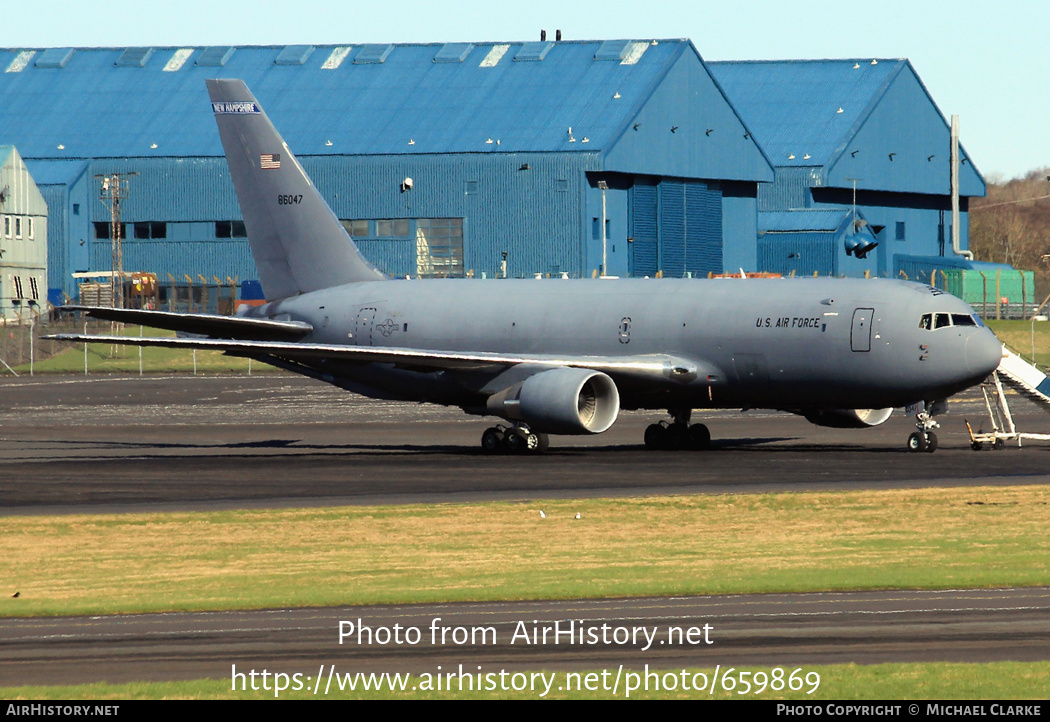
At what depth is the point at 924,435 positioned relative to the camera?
4153 centimetres

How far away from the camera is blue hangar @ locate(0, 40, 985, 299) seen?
106250mm

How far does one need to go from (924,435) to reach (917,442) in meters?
0.25

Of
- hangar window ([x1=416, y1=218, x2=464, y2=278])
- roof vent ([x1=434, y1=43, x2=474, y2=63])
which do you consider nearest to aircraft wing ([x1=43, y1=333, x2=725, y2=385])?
hangar window ([x1=416, y1=218, x2=464, y2=278])

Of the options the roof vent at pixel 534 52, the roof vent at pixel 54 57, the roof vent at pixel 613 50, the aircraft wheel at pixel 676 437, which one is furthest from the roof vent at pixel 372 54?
the aircraft wheel at pixel 676 437

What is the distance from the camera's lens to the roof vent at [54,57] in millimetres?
120438

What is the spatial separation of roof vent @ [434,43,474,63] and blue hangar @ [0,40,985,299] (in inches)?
6.0

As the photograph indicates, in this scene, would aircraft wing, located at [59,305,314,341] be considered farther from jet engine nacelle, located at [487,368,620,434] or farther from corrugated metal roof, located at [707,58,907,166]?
corrugated metal roof, located at [707,58,907,166]

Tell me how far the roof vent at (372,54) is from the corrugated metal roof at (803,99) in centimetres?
3128

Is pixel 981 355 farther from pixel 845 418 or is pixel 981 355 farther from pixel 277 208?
pixel 277 208

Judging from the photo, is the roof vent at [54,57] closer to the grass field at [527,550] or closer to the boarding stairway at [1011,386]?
the boarding stairway at [1011,386]

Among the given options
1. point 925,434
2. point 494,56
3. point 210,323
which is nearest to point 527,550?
point 925,434

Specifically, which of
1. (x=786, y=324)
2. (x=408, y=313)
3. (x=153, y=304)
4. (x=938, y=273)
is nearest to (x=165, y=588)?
(x=786, y=324)

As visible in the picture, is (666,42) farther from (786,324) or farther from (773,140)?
(786,324)
